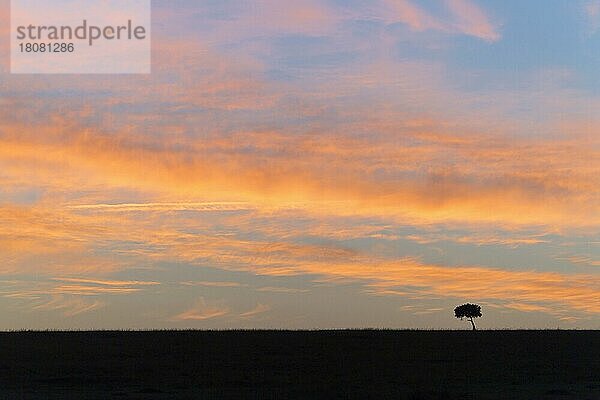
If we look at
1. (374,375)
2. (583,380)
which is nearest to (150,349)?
(374,375)

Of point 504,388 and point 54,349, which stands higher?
point 54,349

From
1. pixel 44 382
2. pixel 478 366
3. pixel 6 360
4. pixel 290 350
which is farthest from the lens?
pixel 290 350

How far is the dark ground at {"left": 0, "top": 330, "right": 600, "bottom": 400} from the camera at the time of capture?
60.6 m

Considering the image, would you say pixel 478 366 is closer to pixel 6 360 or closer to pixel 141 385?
pixel 141 385

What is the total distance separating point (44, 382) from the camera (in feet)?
225

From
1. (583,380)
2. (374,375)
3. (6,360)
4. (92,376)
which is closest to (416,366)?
(374,375)

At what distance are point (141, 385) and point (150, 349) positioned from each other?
57.1 metres

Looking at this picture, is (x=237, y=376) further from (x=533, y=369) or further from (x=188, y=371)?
(x=533, y=369)

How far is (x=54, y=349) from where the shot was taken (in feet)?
406

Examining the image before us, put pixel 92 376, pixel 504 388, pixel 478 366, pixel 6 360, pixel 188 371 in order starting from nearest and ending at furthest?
pixel 504 388 → pixel 92 376 → pixel 188 371 → pixel 478 366 → pixel 6 360

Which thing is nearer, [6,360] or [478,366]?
[478,366]

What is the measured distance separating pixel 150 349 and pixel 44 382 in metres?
53.7

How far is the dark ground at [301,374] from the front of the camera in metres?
60.6

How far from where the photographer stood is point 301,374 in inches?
3022
